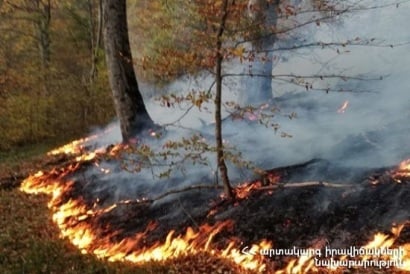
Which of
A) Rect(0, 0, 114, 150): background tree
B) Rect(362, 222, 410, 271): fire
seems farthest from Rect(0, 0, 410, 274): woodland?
Rect(0, 0, 114, 150): background tree

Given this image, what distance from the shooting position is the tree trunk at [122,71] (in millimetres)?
11695

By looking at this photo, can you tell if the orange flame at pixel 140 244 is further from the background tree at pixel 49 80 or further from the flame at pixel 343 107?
the background tree at pixel 49 80

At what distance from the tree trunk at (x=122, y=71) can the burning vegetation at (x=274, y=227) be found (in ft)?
10.7

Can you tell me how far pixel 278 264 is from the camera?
5754 millimetres

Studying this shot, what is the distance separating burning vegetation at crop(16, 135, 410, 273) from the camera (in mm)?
5613

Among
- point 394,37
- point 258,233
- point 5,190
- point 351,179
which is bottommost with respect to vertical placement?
point 5,190

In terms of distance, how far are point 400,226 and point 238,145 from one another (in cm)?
506

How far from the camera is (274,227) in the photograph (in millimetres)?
6582

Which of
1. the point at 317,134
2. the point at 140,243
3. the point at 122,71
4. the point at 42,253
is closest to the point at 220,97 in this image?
the point at 140,243

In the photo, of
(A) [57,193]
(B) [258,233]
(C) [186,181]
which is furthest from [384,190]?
(A) [57,193]

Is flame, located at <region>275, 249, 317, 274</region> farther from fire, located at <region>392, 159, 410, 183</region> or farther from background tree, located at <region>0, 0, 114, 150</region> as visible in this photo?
background tree, located at <region>0, 0, 114, 150</region>

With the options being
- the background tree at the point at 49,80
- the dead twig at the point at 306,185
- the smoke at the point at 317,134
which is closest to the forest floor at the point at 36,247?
the smoke at the point at 317,134

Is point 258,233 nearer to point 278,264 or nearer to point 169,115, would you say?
point 278,264

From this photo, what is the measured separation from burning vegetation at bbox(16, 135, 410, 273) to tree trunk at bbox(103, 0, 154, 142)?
3.26 metres
